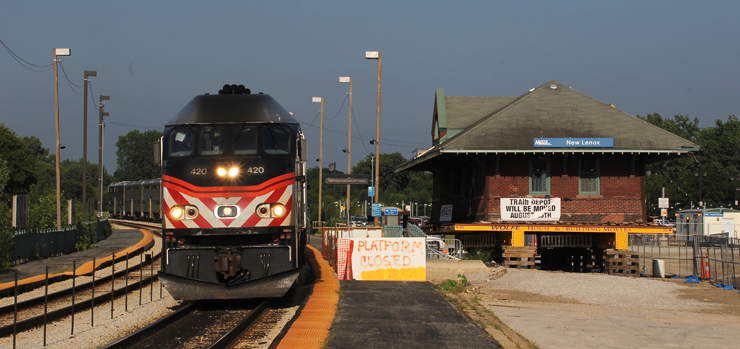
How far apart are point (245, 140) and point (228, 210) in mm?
1438

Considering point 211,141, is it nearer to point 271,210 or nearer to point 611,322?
point 271,210

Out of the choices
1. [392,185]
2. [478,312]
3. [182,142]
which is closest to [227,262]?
[182,142]

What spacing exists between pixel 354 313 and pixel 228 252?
8.66 feet

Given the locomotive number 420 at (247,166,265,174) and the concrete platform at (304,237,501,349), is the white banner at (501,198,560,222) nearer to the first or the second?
the concrete platform at (304,237,501,349)

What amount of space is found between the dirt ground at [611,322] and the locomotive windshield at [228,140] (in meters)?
5.56

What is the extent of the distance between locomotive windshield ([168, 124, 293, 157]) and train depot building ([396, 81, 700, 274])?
609 inches

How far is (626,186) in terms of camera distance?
29.5 metres

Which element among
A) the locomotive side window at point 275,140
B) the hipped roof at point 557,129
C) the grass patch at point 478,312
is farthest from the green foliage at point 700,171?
the locomotive side window at point 275,140

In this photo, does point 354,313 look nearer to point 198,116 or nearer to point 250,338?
point 250,338

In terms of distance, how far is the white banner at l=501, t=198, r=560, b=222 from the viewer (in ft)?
95.1

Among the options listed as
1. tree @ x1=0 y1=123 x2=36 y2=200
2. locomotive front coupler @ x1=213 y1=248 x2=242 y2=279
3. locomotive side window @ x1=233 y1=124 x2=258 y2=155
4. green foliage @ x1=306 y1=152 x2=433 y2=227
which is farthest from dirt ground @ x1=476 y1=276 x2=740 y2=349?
green foliage @ x1=306 y1=152 x2=433 y2=227

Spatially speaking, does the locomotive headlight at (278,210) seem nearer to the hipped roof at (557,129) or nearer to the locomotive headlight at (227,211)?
the locomotive headlight at (227,211)

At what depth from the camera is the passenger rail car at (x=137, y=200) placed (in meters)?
55.3

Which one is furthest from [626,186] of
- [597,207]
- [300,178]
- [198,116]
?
[198,116]
